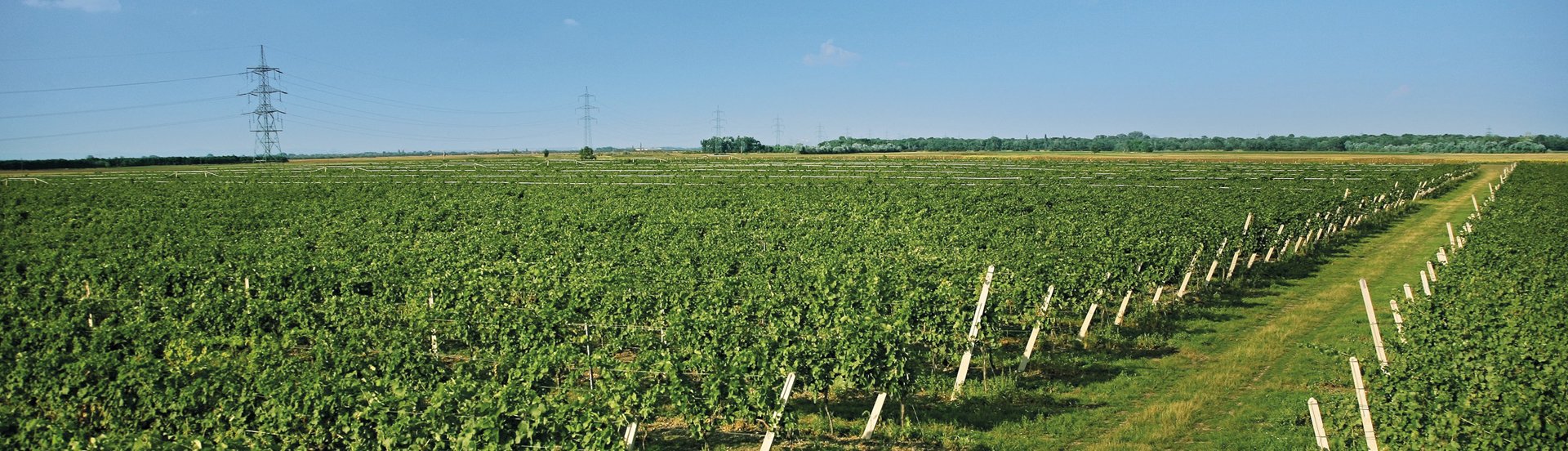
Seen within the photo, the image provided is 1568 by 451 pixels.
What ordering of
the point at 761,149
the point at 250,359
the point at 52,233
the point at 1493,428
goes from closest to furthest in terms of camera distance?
the point at 1493,428 < the point at 250,359 < the point at 52,233 < the point at 761,149

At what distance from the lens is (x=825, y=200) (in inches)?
1612

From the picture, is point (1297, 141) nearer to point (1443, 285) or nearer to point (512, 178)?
point (512, 178)

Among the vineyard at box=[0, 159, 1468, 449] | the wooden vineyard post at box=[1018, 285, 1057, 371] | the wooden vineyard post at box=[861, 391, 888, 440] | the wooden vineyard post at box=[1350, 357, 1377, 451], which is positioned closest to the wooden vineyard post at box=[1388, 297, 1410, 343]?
the vineyard at box=[0, 159, 1468, 449]

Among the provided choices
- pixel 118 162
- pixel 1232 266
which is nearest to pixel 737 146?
pixel 118 162

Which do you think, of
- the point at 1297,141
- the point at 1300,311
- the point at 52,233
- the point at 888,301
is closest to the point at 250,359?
the point at 888,301

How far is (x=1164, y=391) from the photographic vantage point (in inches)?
539

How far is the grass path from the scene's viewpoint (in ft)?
38.0

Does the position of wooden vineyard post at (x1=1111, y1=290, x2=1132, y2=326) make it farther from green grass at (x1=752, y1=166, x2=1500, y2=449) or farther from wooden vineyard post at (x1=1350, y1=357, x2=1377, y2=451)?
wooden vineyard post at (x1=1350, y1=357, x2=1377, y2=451)

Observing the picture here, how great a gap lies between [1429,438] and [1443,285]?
7.75 metres

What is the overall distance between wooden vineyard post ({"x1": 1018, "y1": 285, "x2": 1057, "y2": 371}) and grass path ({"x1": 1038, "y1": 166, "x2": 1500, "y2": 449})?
0.93 m

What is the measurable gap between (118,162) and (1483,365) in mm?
143388

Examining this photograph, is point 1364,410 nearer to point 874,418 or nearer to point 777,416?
point 874,418

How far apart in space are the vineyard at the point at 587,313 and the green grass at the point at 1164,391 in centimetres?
25

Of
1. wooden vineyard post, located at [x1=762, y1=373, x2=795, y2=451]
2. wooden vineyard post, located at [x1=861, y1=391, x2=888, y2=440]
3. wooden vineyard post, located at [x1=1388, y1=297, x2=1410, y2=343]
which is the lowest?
wooden vineyard post, located at [x1=861, y1=391, x2=888, y2=440]
